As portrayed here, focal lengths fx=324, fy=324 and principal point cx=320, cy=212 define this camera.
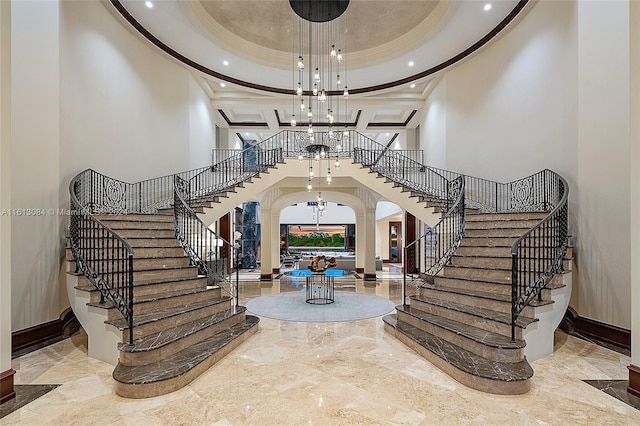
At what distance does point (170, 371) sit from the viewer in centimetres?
349

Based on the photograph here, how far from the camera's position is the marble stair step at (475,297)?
434 centimetres

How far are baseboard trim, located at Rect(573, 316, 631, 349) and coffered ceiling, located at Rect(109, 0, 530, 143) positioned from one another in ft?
20.1

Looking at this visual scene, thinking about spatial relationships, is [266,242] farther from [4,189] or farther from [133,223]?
[4,189]

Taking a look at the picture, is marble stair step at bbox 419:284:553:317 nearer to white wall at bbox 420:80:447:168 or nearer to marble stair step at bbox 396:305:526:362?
marble stair step at bbox 396:305:526:362

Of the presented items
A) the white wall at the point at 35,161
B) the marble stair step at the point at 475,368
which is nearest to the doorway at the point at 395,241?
the marble stair step at the point at 475,368

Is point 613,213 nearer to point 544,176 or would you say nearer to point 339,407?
point 544,176

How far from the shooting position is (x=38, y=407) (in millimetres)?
3064

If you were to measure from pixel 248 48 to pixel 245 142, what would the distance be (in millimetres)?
8134

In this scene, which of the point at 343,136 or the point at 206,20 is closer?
the point at 206,20

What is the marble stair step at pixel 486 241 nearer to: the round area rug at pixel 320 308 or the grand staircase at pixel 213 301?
the grand staircase at pixel 213 301

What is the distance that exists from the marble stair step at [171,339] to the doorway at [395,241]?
670 inches

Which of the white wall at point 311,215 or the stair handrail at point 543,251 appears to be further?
the white wall at point 311,215

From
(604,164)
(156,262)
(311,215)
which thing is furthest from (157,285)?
(311,215)

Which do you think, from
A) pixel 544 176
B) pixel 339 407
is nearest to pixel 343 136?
pixel 544 176
